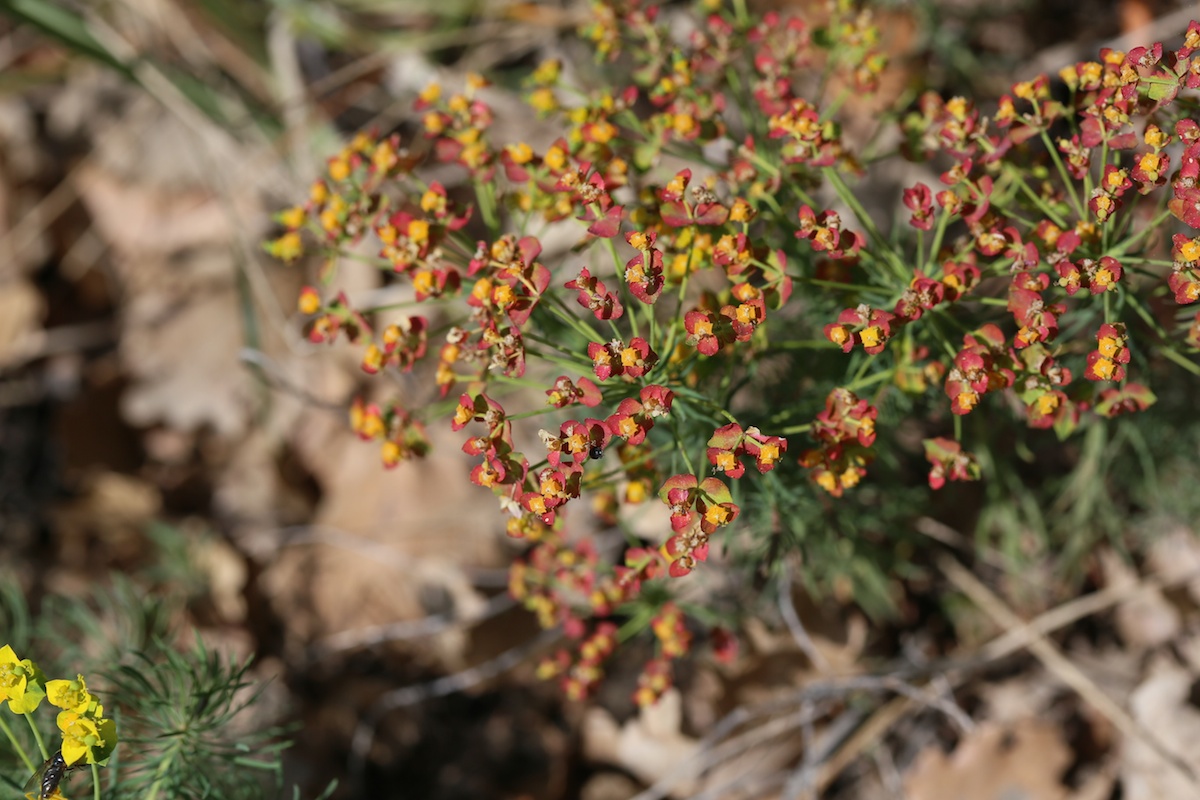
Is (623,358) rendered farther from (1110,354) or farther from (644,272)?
(1110,354)

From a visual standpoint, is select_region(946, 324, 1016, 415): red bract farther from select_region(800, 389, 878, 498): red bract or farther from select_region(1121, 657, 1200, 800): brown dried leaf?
select_region(1121, 657, 1200, 800): brown dried leaf

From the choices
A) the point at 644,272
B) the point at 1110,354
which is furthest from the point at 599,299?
the point at 1110,354

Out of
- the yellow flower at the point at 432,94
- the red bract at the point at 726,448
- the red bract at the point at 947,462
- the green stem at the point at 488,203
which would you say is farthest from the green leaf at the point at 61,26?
the red bract at the point at 947,462

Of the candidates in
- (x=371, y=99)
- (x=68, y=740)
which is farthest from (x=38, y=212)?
(x=68, y=740)

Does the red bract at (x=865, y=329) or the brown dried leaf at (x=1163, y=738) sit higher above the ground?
the red bract at (x=865, y=329)

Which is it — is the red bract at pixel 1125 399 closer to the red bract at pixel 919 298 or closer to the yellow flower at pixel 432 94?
the red bract at pixel 919 298
